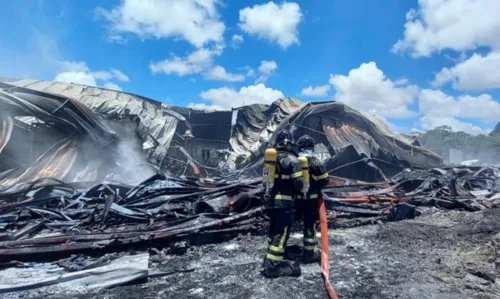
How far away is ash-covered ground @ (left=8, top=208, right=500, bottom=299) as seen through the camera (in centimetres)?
327

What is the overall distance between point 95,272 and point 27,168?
6.64 metres

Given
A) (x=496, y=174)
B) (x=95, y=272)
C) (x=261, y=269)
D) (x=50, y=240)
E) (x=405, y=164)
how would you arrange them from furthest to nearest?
(x=405, y=164)
(x=496, y=174)
(x=50, y=240)
(x=261, y=269)
(x=95, y=272)

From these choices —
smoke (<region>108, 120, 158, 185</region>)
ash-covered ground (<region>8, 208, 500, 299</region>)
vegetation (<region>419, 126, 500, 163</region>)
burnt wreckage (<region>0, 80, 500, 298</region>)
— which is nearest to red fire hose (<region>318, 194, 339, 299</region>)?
ash-covered ground (<region>8, 208, 500, 299</region>)

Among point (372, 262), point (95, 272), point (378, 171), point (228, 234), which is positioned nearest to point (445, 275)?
point (372, 262)

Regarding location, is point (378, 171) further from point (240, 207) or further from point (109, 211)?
point (109, 211)

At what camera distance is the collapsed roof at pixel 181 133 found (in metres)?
9.27

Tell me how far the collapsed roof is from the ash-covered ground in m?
6.43

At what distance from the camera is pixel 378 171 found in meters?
12.6

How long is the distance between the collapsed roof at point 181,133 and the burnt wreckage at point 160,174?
1.9 inches

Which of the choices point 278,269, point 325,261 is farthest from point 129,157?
point 325,261

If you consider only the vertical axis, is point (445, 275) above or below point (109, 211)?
below

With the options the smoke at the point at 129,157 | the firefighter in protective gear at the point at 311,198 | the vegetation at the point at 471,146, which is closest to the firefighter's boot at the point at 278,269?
the firefighter in protective gear at the point at 311,198

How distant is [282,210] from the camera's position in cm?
386

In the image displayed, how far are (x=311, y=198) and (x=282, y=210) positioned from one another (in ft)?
2.05
